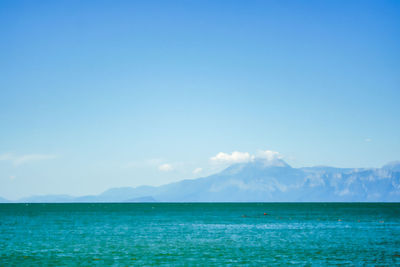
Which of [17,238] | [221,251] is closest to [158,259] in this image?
[221,251]

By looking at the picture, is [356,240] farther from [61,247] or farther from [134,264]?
[61,247]

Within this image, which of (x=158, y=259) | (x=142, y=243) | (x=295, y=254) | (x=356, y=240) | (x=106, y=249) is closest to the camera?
(x=158, y=259)

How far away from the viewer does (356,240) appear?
6375cm

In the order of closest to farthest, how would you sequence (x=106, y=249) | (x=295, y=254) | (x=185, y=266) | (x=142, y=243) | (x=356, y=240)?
(x=185, y=266), (x=295, y=254), (x=106, y=249), (x=142, y=243), (x=356, y=240)

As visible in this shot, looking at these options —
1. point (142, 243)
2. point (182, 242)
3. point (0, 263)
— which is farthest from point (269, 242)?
point (0, 263)

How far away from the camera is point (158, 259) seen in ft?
150

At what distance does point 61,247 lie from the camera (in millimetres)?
55062

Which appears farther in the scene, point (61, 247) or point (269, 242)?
point (269, 242)

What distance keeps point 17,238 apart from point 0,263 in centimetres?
2557

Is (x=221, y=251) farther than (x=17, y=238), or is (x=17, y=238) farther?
(x=17, y=238)

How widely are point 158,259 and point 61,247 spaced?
15.7 m

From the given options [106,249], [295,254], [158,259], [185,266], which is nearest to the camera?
[185,266]

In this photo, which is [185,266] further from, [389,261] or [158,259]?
[389,261]

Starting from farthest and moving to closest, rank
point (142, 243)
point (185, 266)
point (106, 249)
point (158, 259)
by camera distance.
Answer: point (142, 243) < point (106, 249) < point (158, 259) < point (185, 266)
